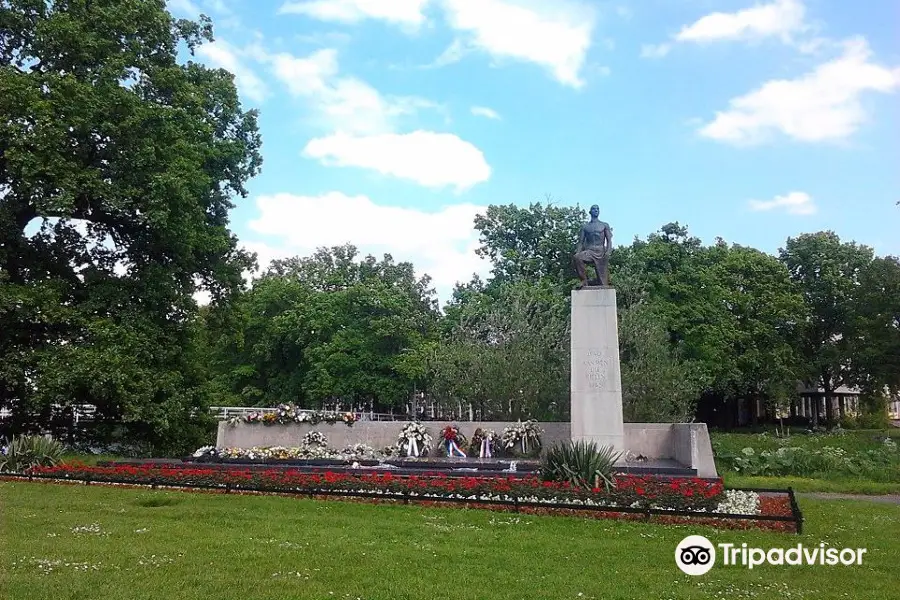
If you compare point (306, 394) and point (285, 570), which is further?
point (306, 394)

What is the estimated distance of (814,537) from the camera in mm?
9078

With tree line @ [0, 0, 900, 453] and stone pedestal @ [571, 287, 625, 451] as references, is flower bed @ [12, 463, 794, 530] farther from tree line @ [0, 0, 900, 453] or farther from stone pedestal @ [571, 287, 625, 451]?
tree line @ [0, 0, 900, 453]

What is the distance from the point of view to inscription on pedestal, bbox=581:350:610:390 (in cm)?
1562

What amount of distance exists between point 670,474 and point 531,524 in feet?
20.2

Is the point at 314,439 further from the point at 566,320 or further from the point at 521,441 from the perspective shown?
the point at 566,320

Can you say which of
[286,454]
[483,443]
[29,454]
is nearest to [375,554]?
[483,443]

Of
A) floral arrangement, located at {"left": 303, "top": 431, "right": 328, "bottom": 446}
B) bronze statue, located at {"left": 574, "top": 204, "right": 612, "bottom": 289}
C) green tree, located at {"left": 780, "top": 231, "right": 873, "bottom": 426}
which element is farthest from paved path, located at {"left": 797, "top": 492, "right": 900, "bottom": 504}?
green tree, located at {"left": 780, "top": 231, "right": 873, "bottom": 426}

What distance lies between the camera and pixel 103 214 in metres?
21.6

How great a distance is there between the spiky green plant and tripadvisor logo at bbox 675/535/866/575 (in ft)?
12.2

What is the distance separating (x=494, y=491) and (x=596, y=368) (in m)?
5.05

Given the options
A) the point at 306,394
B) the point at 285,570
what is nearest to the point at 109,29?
the point at 285,570

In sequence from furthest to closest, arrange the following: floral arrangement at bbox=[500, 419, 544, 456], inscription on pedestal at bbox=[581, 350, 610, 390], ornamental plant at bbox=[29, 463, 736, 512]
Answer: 1. floral arrangement at bbox=[500, 419, 544, 456]
2. inscription on pedestal at bbox=[581, 350, 610, 390]
3. ornamental plant at bbox=[29, 463, 736, 512]

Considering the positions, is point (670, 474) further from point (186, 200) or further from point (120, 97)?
point (120, 97)

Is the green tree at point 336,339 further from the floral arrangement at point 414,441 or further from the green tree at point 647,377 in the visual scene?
the floral arrangement at point 414,441
